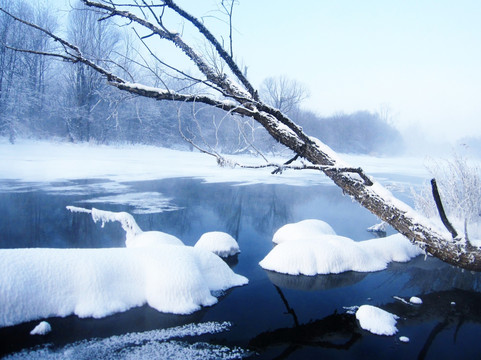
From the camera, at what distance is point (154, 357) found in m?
3.85

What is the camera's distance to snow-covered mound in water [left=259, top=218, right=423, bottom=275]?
677cm

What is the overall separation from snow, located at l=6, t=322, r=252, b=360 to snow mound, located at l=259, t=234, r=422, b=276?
281 cm

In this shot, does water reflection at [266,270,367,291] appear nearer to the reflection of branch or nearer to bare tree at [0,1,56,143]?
the reflection of branch

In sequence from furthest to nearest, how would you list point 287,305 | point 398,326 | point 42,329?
point 287,305 < point 398,326 < point 42,329

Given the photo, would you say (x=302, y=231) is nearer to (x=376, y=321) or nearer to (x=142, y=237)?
(x=376, y=321)

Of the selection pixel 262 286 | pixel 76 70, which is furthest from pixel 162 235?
pixel 76 70

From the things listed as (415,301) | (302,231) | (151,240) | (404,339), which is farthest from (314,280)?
(151,240)

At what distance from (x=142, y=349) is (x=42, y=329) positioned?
132 cm

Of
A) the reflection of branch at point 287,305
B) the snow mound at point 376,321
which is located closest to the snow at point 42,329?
the reflection of branch at point 287,305

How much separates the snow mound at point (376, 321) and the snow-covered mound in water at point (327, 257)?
5.69 feet

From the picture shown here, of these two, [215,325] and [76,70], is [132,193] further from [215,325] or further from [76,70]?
[76,70]

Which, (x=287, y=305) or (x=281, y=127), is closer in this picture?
(x=281, y=127)

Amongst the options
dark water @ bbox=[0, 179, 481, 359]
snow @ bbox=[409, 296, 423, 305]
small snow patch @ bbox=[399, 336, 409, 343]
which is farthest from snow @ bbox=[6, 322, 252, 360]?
snow @ bbox=[409, 296, 423, 305]

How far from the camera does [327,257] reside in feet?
22.7
